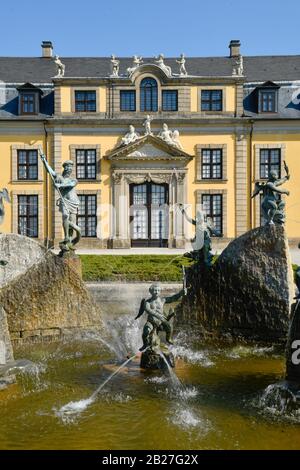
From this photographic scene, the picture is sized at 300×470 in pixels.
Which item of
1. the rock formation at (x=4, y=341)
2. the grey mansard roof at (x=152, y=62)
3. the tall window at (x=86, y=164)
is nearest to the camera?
the rock formation at (x=4, y=341)

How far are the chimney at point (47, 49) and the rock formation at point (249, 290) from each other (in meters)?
30.7

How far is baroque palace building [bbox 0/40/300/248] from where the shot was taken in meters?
31.4

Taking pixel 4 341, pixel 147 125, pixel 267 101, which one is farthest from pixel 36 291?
pixel 267 101

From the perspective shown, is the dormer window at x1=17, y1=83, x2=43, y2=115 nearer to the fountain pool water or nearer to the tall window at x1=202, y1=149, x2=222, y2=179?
the tall window at x1=202, y1=149, x2=222, y2=179

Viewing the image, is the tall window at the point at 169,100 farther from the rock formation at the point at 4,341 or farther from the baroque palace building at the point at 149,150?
the rock formation at the point at 4,341

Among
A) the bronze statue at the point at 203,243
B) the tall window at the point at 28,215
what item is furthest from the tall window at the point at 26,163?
the bronze statue at the point at 203,243

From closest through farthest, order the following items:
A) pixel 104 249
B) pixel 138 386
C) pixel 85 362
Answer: pixel 138 386, pixel 85 362, pixel 104 249

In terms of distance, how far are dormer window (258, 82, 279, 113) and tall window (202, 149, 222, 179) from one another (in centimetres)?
401

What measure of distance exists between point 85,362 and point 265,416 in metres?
3.77

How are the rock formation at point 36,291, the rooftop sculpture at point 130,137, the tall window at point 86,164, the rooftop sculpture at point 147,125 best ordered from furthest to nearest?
the tall window at point 86,164 → the rooftop sculpture at point 130,137 → the rooftop sculpture at point 147,125 → the rock formation at point 36,291

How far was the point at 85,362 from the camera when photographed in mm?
8922

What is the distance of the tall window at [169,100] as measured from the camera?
104 ft
